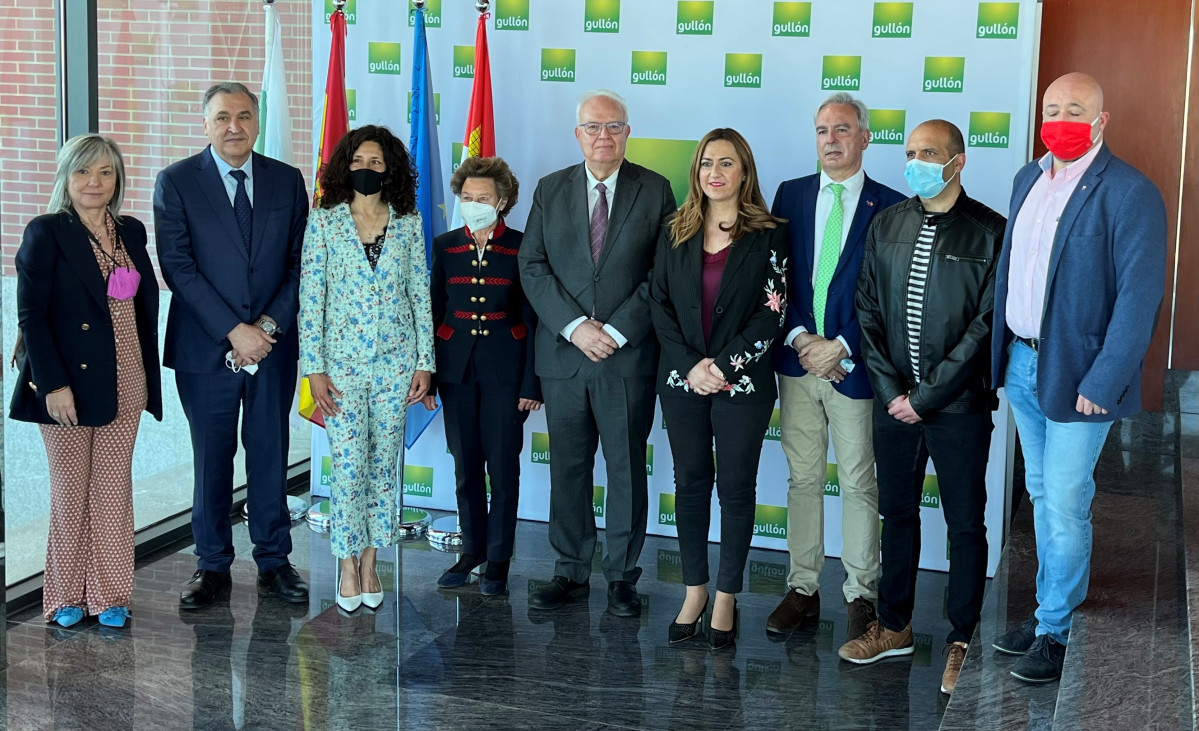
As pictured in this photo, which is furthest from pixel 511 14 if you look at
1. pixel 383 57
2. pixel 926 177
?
pixel 926 177

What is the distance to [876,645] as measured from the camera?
3.85 meters

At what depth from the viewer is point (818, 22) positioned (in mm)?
4762

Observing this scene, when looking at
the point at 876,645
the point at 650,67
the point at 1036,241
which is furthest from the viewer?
the point at 650,67

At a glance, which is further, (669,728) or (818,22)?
(818,22)

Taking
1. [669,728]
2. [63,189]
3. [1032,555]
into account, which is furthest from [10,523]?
[1032,555]

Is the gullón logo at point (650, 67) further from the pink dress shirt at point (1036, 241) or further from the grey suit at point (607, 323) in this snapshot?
the pink dress shirt at point (1036, 241)

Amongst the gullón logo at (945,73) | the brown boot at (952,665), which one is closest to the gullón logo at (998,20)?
the gullón logo at (945,73)

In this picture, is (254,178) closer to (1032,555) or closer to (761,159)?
(761,159)

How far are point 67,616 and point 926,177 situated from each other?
325cm

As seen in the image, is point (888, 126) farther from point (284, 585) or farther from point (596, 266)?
point (284, 585)

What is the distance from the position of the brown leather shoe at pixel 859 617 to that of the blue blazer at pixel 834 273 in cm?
75

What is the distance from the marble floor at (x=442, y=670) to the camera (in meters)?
3.40

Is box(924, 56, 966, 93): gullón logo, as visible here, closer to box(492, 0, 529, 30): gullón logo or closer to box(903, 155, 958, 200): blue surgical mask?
box(903, 155, 958, 200): blue surgical mask

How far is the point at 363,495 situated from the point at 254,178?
1247 millimetres
